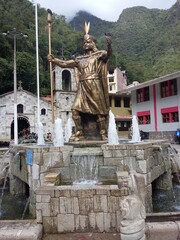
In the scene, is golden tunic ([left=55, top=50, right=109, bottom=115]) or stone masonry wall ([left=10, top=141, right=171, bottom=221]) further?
golden tunic ([left=55, top=50, right=109, bottom=115])

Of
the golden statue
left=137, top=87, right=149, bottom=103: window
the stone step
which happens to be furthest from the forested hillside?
the stone step

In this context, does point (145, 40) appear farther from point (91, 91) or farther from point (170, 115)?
point (91, 91)

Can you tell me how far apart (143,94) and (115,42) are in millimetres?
53494

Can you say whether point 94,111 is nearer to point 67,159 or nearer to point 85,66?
point 85,66

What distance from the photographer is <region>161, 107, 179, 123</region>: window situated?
23022 mm

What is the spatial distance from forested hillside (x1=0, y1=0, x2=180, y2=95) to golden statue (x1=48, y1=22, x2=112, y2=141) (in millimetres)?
20582

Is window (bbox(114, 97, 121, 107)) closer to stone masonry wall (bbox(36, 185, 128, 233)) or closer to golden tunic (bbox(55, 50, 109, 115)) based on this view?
golden tunic (bbox(55, 50, 109, 115))

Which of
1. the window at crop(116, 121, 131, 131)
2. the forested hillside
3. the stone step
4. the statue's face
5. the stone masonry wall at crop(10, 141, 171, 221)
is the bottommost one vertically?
the stone step

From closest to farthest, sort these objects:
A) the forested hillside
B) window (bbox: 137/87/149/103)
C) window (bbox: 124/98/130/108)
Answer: window (bbox: 137/87/149/103)
window (bbox: 124/98/130/108)
the forested hillside

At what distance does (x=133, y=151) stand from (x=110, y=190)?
82.7 inches

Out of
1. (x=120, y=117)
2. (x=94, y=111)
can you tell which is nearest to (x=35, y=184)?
(x=94, y=111)

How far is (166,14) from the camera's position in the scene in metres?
78.6

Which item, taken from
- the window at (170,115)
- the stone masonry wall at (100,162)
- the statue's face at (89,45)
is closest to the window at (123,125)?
the window at (170,115)

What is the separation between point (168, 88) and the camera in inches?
→ 933
